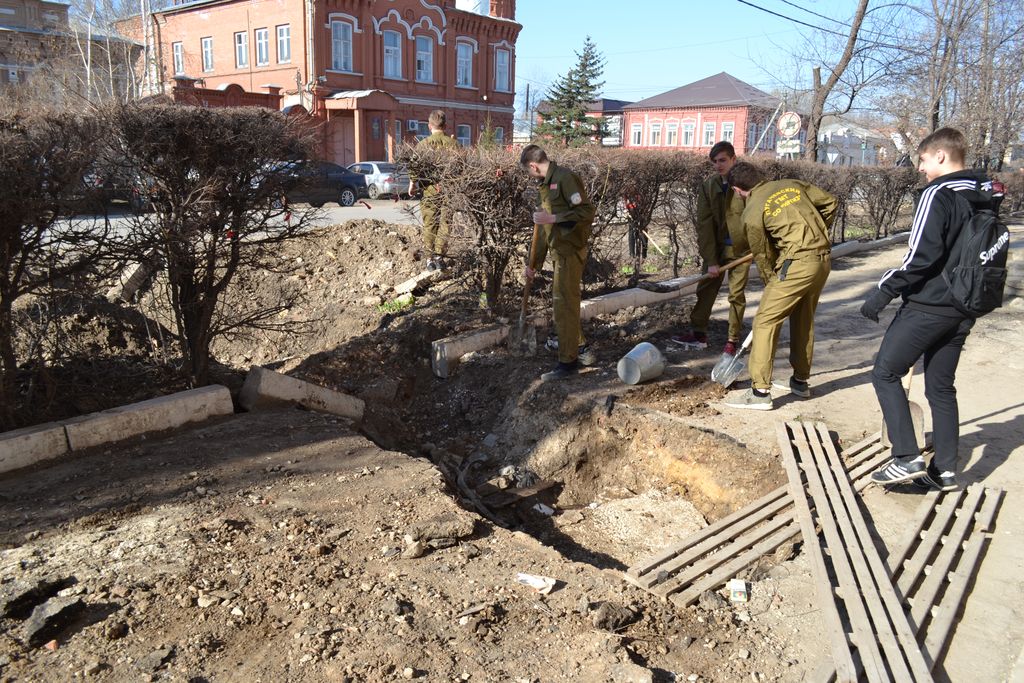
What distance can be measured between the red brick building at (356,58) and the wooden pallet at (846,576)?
26012 mm

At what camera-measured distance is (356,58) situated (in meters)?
32.8

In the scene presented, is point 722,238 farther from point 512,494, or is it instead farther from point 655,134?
point 655,134

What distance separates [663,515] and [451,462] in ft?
5.20

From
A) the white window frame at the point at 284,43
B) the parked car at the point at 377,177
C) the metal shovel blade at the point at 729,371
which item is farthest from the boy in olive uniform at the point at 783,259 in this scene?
the white window frame at the point at 284,43

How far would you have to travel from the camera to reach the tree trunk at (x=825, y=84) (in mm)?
16172

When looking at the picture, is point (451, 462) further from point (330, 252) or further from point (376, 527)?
point (330, 252)

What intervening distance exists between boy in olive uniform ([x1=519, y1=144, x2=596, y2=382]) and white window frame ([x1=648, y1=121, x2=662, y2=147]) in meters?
52.2

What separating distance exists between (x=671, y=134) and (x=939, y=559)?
54.3m

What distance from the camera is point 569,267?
5.65 metres

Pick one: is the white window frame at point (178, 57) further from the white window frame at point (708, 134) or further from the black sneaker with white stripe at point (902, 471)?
the black sneaker with white stripe at point (902, 471)

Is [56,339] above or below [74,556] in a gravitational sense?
above

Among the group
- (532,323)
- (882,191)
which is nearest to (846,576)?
(532,323)

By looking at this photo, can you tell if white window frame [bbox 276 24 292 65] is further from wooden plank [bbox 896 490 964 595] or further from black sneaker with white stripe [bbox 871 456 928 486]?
wooden plank [bbox 896 490 964 595]

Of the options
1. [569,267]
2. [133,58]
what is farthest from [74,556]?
[133,58]
